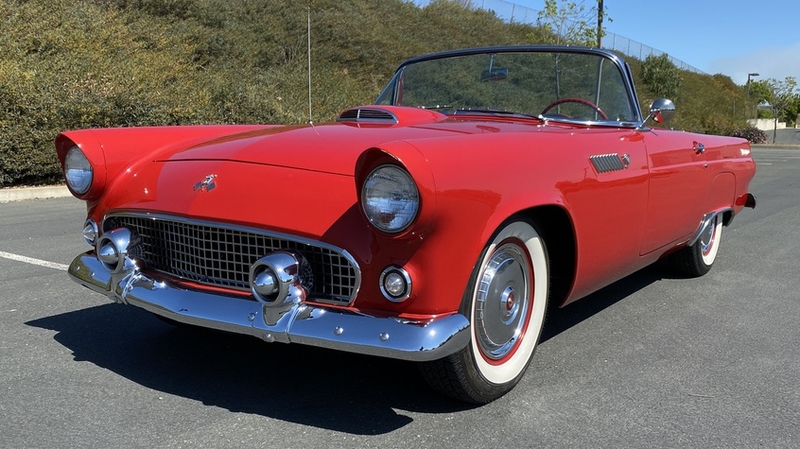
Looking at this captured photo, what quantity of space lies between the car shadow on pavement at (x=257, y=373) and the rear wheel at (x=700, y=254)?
254 centimetres

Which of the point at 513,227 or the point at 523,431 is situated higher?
the point at 513,227

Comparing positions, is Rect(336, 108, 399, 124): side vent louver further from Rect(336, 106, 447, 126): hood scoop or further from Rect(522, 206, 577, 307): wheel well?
Rect(522, 206, 577, 307): wheel well

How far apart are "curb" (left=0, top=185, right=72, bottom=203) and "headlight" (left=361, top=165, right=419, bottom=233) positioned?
27.4 ft

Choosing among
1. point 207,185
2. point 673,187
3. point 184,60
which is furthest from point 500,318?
point 184,60

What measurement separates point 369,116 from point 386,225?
1.34 metres

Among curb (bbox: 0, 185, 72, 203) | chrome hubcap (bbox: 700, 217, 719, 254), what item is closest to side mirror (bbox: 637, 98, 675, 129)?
chrome hubcap (bbox: 700, 217, 719, 254)

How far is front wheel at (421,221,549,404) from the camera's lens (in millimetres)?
2312

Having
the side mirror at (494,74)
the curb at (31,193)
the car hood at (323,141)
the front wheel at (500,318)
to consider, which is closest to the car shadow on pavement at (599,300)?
the front wheel at (500,318)

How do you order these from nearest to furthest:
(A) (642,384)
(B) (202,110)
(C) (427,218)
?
(C) (427,218), (A) (642,384), (B) (202,110)

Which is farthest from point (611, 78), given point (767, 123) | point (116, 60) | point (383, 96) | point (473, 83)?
point (767, 123)

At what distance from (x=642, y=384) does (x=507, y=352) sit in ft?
1.98

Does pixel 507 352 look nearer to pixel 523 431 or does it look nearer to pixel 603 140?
pixel 523 431

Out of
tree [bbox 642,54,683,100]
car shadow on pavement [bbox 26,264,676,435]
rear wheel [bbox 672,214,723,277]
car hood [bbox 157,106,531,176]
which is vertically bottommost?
car shadow on pavement [bbox 26,264,676,435]

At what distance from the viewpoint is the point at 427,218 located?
2045 mm
